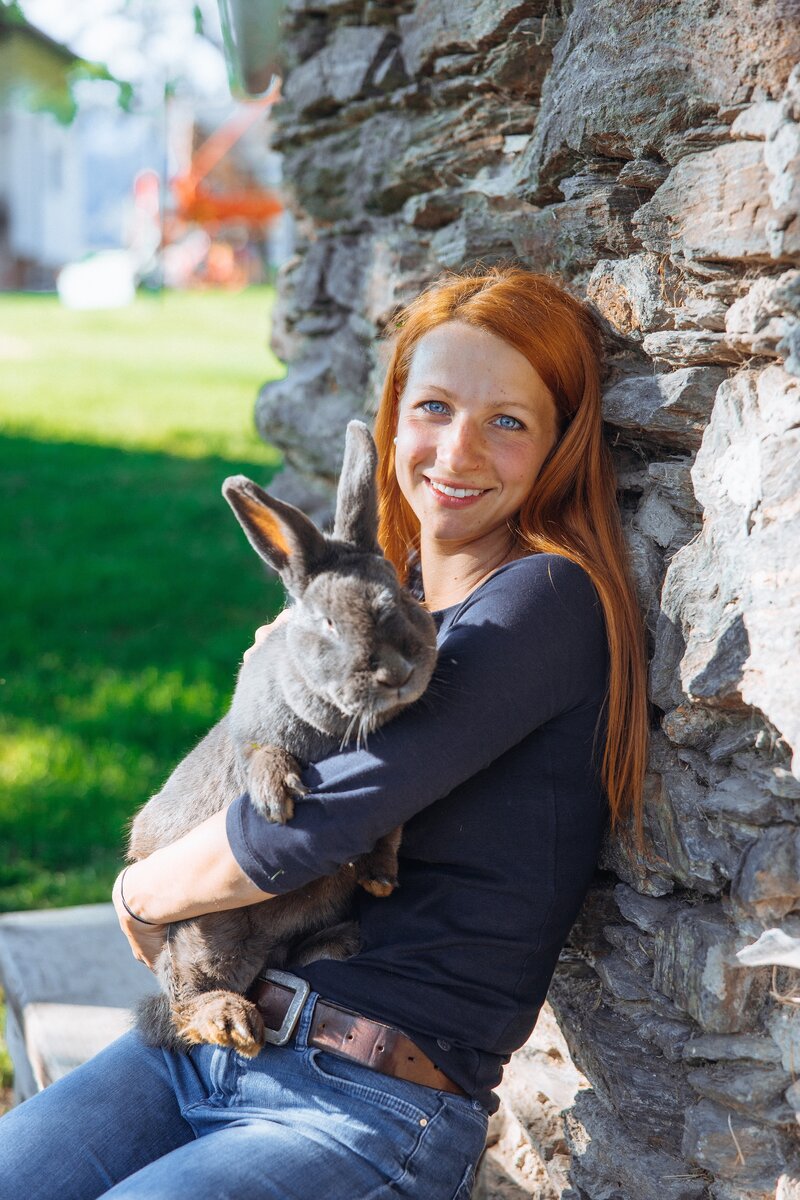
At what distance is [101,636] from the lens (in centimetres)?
648

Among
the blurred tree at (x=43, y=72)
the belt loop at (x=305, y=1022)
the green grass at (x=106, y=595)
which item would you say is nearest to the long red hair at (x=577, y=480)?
the belt loop at (x=305, y=1022)

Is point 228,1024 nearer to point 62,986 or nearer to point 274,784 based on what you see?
point 274,784

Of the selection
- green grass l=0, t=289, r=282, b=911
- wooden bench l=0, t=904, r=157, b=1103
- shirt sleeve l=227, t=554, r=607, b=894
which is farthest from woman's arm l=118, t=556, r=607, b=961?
green grass l=0, t=289, r=282, b=911

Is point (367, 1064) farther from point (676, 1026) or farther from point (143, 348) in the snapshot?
point (143, 348)

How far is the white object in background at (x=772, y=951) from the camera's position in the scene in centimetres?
214

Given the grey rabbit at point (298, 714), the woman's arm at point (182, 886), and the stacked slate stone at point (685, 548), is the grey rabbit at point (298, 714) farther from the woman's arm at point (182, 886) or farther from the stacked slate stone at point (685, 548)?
the stacked slate stone at point (685, 548)

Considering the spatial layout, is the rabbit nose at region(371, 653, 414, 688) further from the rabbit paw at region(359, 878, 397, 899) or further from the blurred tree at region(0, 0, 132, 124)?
the blurred tree at region(0, 0, 132, 124)

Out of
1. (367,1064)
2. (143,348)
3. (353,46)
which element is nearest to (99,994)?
(367,1064)

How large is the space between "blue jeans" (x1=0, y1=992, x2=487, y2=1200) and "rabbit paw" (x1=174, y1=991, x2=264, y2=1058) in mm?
42

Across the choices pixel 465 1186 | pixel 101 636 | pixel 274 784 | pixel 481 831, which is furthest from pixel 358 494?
pixel 101 636

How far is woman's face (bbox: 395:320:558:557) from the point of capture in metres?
2.70

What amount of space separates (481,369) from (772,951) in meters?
1.37

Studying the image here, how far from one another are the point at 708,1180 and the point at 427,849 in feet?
2.82

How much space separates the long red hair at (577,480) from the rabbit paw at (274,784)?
64 cm
